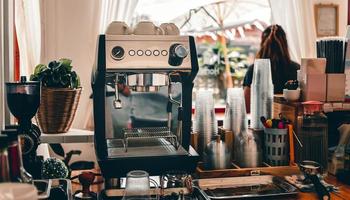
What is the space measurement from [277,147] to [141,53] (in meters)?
0.73

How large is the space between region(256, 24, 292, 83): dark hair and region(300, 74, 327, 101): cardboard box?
1480mm

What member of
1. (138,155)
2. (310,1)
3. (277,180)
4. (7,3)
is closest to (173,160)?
(138,155)

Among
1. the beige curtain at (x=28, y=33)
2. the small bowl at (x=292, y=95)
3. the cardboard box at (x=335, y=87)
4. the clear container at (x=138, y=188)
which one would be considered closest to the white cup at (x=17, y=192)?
the clear container at (x=138, y=188)

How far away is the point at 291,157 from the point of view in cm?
191

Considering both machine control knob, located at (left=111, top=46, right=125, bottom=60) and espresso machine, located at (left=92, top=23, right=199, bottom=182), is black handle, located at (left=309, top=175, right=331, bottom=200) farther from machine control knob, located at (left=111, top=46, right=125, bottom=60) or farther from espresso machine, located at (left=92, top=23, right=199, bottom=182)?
machine control knob, located at (left=111, top=46, right=125, bottom=60)

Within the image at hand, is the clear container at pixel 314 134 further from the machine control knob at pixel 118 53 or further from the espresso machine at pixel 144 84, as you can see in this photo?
the machine control knob at pixel 118 53

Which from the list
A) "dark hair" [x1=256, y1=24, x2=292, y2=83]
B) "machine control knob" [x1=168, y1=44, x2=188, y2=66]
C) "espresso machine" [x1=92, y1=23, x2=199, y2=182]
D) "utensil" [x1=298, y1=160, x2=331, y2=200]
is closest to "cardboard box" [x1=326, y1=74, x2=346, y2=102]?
"utensil" [x1=298, y1=160, x2=331, y2=200]

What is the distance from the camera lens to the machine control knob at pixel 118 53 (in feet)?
5.09

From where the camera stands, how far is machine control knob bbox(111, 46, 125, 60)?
155 centimetres

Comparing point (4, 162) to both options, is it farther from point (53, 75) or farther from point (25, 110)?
point (53, 75)

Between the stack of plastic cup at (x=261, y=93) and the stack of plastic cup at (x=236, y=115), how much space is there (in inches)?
4.1

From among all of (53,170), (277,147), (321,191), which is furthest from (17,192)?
(277,147)

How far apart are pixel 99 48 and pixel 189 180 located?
1.78ft

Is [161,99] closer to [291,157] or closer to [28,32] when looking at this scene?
[291,157]
